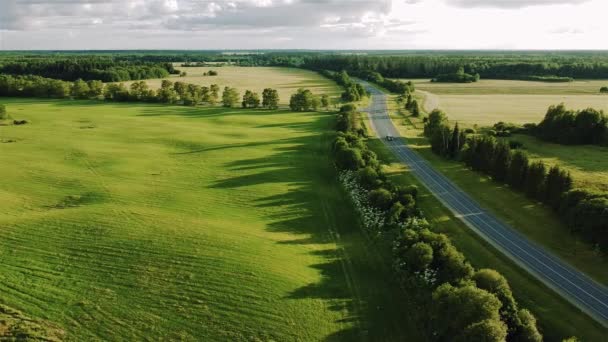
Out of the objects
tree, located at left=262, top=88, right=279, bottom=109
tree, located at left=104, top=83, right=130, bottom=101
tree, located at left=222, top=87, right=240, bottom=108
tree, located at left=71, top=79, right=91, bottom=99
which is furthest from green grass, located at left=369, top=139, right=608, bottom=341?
tree, located at left=71, top=79, right=91, bottom=99

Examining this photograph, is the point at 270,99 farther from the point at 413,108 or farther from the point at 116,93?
the point at 116,93

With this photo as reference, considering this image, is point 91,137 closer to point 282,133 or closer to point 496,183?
point 282,133

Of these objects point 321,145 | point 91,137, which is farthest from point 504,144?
point 91,137

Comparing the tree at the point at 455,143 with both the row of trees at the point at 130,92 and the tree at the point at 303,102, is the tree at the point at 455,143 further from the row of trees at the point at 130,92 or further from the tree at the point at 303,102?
the row of trees at the point at 130,92

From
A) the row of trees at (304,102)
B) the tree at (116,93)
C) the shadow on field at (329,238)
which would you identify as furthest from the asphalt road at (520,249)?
the tree at (116,93)

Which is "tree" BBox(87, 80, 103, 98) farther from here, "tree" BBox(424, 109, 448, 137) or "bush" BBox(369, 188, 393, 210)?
"bush" BBox(369, 188, 393, 210)
